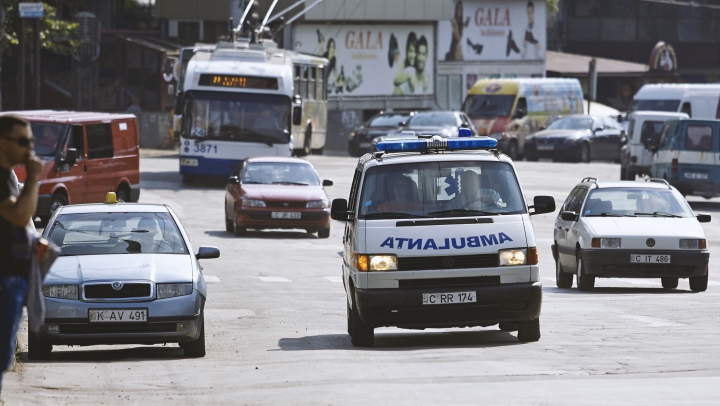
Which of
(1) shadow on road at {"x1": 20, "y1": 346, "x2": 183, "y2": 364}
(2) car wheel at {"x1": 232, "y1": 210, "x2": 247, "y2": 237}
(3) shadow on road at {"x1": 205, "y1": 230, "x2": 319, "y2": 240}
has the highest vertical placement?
(1) shadow on road at {"x1": 20, "y1": 346, "x2": 183, "y2": 364}

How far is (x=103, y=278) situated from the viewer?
11336mm

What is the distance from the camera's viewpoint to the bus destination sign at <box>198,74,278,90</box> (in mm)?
35375

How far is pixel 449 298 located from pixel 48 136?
593 inches

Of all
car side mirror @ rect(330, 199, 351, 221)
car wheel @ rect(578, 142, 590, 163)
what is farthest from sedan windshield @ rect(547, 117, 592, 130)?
car side mirror @ rect(330, 199, 351, 221)

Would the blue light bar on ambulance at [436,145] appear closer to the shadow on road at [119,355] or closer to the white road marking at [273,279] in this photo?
the shadow on road at [119,355]

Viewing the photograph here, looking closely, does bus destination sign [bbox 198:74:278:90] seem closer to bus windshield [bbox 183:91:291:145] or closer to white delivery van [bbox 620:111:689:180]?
bus windshield [bbox 183:91:291:145]

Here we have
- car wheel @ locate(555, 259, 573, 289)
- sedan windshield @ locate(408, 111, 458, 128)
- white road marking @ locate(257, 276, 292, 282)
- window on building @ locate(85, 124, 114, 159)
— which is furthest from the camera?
sedan windshield @ locate(408, 111, 458, 128)

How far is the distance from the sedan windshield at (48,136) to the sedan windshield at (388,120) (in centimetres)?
2133

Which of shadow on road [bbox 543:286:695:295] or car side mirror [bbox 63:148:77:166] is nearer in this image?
shadow on road [bbox 543:286:695:295]

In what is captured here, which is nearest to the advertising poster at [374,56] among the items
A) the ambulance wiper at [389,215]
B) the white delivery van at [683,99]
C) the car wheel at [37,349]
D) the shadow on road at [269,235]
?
the white delivery van at [683,99]

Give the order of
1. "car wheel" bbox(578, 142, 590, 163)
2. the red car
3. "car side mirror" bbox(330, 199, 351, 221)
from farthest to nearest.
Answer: "car wheel" bbox(578, 142, 590, 163)
the red car
"car side mirror" bbox(330, 199, 351, 221)

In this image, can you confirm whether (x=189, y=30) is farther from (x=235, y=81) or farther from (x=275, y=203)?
(x=275, y=203)

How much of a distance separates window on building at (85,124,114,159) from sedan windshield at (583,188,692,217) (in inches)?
429

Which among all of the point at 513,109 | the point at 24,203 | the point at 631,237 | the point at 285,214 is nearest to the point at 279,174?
the point at 285,214
